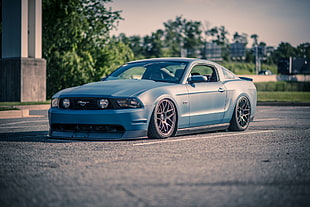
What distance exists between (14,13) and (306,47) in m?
172

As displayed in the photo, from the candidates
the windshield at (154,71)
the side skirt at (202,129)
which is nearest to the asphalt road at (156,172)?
the side skirt at (202,129)

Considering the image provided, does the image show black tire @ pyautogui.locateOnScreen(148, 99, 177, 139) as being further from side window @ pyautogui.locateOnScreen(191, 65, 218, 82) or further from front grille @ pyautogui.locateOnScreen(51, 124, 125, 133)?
side window @ pyautogui.locateOnScreen(191, 65, 218, 82)

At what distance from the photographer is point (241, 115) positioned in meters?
9.65

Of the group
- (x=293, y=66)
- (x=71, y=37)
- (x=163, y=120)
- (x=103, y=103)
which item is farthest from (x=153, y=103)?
(x=293, y=66)

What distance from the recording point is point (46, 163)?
5.54 meters

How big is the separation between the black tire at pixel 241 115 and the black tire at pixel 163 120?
1.79m

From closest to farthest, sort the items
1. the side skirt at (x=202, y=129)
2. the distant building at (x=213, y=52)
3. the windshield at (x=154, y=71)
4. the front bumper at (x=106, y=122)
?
the front bumper at (x=106, y=122) → the side skirt at (x=202, y=129) → the windshield at (x=154, y=71) → the distant building at (x=213, y=52)

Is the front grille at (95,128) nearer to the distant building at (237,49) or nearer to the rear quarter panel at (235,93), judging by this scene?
the rear quarter panel at (235,93)

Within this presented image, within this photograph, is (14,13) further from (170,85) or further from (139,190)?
(139,190)

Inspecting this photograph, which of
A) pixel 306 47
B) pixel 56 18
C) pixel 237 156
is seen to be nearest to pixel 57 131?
pixel 237 156

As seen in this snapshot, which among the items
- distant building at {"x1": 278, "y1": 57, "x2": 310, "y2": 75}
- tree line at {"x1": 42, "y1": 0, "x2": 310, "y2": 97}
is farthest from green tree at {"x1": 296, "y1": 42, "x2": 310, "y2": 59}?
tree line at {"x1": 42, "y1": 0, "x2": 310, "y2": 97}

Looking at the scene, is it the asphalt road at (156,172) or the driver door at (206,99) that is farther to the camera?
the driver door at (206,99)

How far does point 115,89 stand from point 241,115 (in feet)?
9.71

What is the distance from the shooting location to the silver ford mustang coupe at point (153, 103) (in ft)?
24.4
